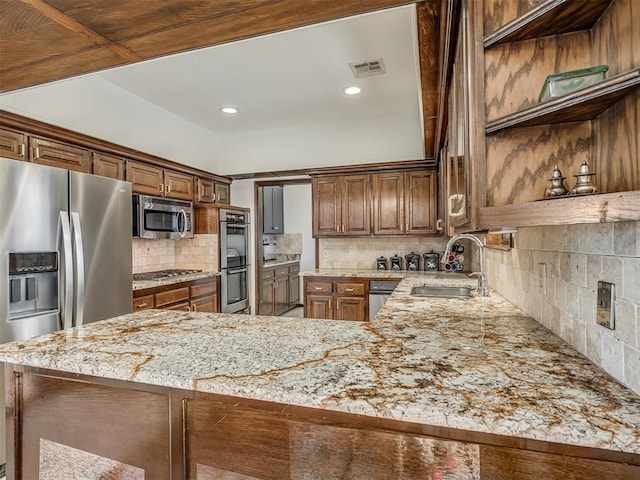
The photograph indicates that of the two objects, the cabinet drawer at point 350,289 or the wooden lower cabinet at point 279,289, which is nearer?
the cabinet drawer at point 350,289

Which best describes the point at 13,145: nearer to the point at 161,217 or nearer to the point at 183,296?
the point at 161,217

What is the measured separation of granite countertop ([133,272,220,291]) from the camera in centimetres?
314

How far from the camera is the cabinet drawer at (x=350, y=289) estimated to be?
393cm

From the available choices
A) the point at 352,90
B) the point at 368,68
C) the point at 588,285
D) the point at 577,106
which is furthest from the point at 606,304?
the point at 352,90

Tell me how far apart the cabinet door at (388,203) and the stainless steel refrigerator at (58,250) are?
258 centimetres

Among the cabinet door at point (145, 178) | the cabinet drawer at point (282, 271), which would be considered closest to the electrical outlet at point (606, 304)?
the cabinet door at point (145, 178)

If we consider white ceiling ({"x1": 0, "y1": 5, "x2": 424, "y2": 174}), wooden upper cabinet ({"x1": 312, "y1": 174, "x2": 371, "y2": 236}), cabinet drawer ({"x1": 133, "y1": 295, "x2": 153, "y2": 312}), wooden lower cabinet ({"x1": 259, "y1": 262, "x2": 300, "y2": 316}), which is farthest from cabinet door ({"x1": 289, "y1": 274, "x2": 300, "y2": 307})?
cabinet drawer ({"x1": 133, "y1": 295, "x2": 153, "y2": 312})

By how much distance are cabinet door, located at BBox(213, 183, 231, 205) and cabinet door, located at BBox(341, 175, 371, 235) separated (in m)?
1.63

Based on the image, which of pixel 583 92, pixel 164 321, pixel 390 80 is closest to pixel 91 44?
pixel 164 321

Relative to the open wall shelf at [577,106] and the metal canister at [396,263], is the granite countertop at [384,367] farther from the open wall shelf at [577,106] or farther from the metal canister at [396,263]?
the metal canister at [396,263]

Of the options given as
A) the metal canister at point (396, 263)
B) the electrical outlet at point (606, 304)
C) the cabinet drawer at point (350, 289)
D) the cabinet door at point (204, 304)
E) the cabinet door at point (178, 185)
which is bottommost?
the cabinet door at point (204, 304)

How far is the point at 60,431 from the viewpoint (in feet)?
3.53

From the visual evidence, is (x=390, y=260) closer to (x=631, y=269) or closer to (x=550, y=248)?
(x=550, y=248)

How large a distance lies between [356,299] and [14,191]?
118 inches
